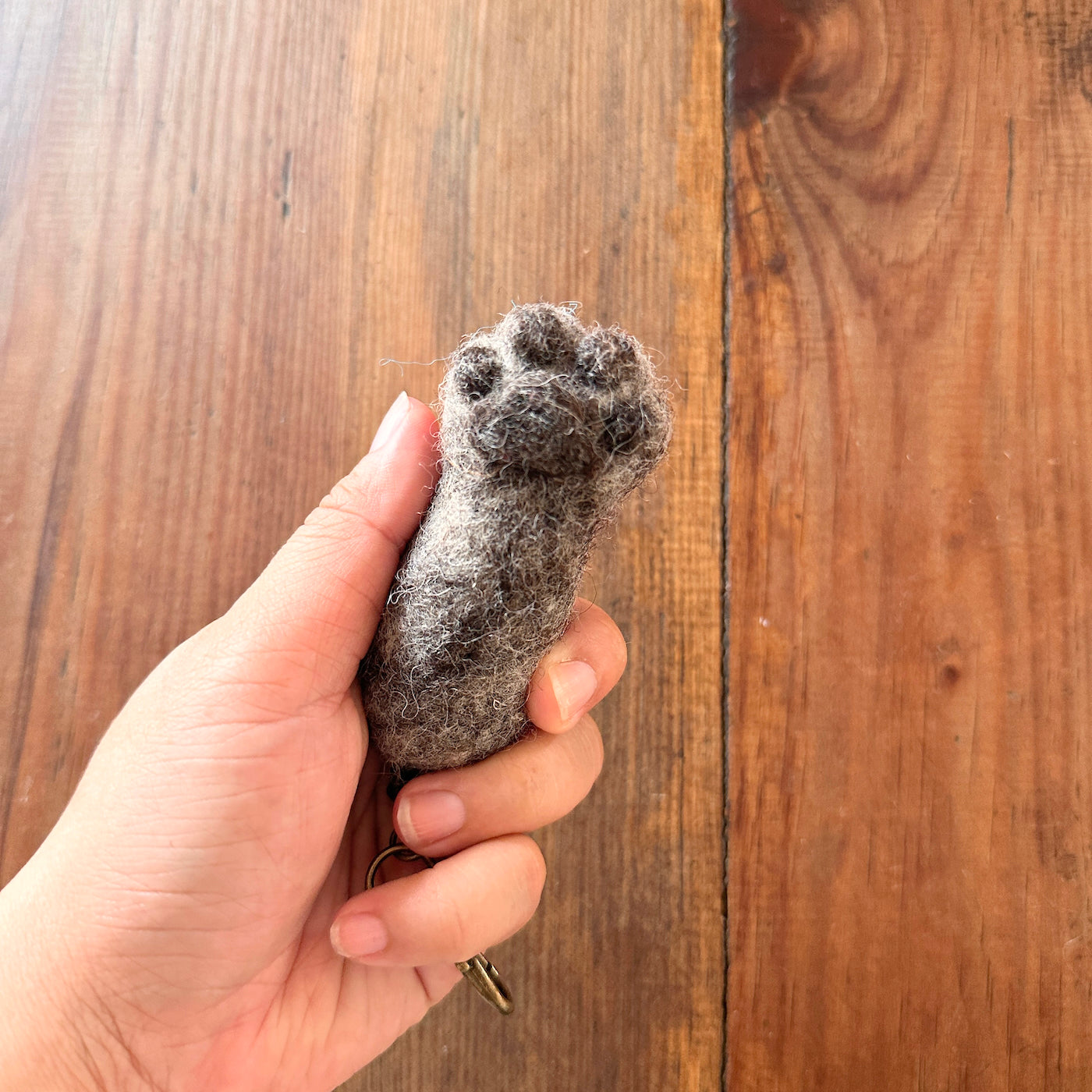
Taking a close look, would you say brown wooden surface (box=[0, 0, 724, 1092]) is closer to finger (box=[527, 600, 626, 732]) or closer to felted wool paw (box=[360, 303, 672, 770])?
finger (box=[527, 600, 626, 732])

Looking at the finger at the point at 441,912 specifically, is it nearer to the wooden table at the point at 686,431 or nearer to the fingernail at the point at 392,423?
the wooden table at the point at 686,431

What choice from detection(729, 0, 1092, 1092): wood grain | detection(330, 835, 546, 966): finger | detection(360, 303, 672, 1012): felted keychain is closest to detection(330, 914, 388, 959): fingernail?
detection(330, 835, 546, 966): finger

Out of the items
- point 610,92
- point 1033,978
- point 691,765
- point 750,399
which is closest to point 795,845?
point 691,765

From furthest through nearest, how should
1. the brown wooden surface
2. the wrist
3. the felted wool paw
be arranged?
1. the brown wooden surface
2. the wrist
3. the felted wool paw

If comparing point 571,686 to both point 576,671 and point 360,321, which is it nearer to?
point 576,671

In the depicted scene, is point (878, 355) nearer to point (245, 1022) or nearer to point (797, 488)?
point (797, 488)

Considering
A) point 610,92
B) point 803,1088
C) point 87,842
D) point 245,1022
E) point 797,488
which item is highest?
point 610,92

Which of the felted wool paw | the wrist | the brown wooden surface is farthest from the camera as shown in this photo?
the brown wooden surface
